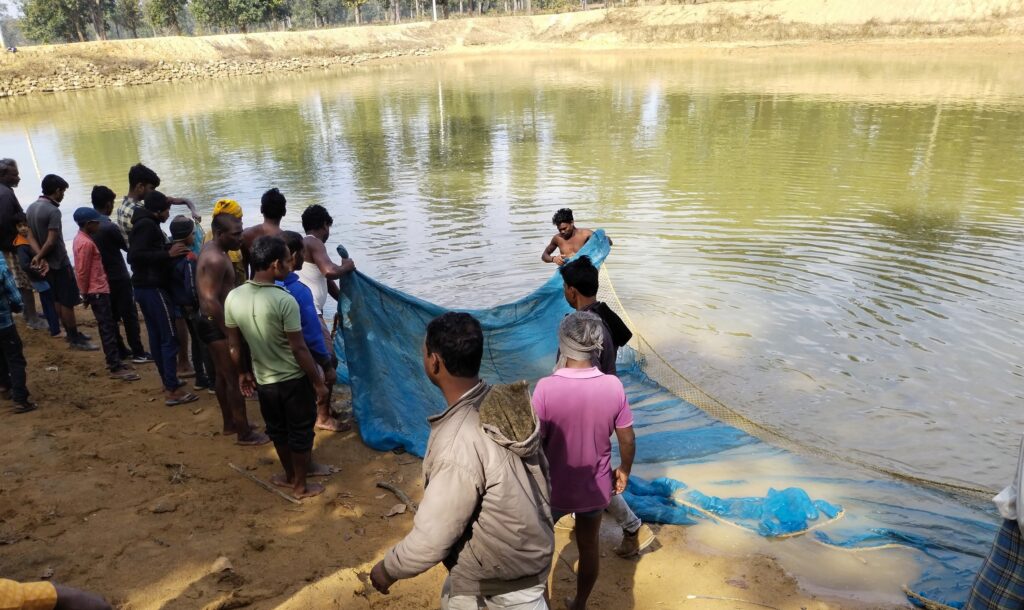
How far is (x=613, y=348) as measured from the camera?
3488 millimetres

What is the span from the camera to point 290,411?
3992mm

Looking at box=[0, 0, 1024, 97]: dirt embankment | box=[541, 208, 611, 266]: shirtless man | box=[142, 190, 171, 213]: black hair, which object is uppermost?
box=[0, 0, 1024, 97]: dirt embankment

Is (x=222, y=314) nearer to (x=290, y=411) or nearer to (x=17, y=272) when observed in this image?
(x=290, y=411)

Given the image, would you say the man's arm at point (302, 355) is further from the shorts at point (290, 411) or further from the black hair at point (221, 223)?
the black hair at point (221, 223)

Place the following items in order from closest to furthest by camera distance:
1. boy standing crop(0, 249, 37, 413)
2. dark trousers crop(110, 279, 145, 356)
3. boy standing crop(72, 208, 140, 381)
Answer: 1. boy standing crop(0, 249, 37, 413)
2. boy standing crop(72, 208, 140, 381)
3. dark trousers crop(110, 279, 145, 356)

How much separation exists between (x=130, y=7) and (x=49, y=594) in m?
74.2

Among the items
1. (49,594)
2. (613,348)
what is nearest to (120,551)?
(49,594)

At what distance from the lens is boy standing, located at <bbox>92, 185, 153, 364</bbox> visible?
19.3 ft

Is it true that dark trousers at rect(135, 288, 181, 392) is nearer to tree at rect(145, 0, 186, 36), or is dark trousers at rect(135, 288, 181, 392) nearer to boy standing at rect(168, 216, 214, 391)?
boy standing at rect(168, 216, 214, 391)

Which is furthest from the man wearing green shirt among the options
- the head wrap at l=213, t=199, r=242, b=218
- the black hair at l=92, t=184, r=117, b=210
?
the black hair at l=92, t=184, r=117, b=210

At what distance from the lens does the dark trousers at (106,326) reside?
5.94 metres

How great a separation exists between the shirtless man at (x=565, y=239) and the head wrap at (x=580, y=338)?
3592mm

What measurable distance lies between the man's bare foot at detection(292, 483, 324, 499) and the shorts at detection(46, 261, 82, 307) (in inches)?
155

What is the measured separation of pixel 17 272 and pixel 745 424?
23.8 feet
